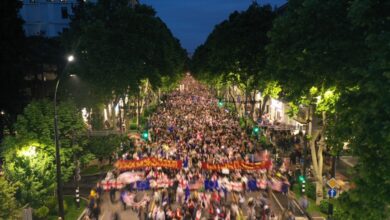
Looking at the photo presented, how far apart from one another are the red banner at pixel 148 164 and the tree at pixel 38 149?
3503 millimetres

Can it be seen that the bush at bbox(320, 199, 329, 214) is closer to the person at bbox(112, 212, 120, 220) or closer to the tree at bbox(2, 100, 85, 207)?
the person at bbox(112, 212, 120, 220)

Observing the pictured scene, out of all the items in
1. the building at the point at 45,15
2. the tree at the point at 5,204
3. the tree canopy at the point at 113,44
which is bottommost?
the tree at the point at 5,204

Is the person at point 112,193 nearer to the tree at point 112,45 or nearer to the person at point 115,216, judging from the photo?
the person at point 115,216

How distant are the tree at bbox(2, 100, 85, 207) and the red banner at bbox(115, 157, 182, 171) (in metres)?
3.50

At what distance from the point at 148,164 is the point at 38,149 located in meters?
8.19

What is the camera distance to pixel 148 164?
27.4 m

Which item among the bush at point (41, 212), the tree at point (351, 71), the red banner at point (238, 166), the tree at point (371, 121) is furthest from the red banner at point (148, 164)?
the tree at point (371, 121)

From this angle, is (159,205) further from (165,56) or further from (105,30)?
(165,56)

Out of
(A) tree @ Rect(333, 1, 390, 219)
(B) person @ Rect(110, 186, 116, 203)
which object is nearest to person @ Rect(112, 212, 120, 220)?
(B) person @ Rect(110, 186, 116, 203)

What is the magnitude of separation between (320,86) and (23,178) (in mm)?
14514

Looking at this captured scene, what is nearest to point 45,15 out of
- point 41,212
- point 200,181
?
point 41,212

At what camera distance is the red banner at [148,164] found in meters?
27.2

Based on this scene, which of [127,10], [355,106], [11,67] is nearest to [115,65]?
[127,10]

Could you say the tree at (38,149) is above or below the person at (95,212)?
above
